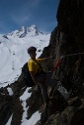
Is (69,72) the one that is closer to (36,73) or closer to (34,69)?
(36,73)

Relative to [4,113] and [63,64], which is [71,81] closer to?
[63,64]

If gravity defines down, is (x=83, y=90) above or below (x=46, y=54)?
below

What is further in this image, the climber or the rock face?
the rock face

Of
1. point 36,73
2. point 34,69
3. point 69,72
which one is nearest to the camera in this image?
point 34,69

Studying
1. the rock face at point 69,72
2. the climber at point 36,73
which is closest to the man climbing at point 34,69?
the climber at point 36,73

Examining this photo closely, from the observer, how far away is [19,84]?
76812 millimetres

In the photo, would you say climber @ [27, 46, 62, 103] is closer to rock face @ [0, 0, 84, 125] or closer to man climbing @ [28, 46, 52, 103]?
man climbing @ [28, 46, 52, 103]

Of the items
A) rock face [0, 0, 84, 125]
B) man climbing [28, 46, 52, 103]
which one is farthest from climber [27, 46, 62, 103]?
rock face [0, 0, 84, 125]

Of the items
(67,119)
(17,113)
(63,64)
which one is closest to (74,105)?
(67,119)

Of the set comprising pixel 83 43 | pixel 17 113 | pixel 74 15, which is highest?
pixel 74 15

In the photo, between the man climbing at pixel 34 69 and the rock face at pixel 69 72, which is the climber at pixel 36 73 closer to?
the man climbing at pixel 34 69

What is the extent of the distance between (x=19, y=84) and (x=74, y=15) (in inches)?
2161

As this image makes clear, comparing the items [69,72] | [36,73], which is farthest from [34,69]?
[69,72]

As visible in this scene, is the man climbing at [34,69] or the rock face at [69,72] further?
the rock face at [69,72]
